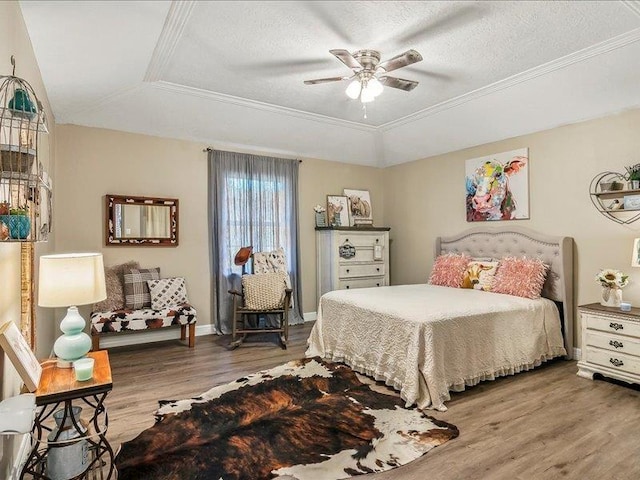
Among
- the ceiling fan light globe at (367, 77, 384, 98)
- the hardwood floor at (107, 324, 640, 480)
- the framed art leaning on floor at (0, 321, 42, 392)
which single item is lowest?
the hardwood floor at (107, 324, 640, 480)

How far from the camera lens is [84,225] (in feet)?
14.1

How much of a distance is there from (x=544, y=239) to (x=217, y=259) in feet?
12.9

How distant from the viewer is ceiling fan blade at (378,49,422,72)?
2627mm

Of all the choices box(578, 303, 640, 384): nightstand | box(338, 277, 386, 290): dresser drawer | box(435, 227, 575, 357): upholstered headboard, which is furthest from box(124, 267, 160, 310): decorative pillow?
box(578, 303, 640, 384): nightstand

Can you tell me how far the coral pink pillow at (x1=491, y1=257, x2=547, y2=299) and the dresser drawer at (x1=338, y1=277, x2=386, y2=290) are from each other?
1952 mm

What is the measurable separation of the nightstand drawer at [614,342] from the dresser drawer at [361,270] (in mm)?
2864

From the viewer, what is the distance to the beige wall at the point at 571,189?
363 cm

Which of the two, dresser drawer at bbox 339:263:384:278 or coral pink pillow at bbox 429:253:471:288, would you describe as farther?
dresser drawer at bbox 339:263:384:278

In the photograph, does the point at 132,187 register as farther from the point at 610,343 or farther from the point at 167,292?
the point at 610,343

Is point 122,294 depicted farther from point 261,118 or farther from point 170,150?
point 261,118

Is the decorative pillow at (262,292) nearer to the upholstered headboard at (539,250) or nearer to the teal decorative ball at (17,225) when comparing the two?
the upholstered headboard at (539,250)

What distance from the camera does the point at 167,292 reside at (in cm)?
449

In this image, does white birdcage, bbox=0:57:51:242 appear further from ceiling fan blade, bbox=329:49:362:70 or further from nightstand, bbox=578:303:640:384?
nightstand, bbox=578:303:640:384

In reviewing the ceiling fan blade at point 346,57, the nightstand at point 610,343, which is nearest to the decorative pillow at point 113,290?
the ceiling fan blade at point 346,57
